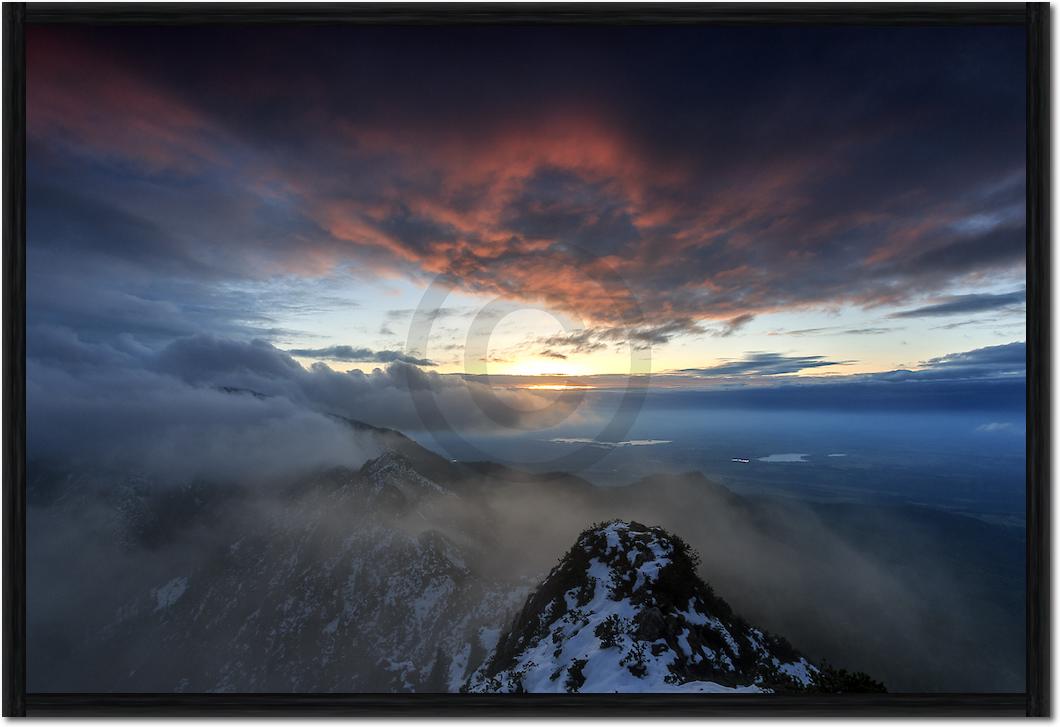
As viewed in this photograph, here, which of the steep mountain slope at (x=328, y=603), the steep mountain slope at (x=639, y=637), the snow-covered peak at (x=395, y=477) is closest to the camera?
the steep mountain slope at (x=639, y=637)

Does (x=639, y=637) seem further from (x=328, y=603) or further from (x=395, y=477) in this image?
(x=395, y=477)

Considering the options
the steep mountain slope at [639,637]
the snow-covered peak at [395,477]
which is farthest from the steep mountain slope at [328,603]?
the steep mountain slope at [639,637]

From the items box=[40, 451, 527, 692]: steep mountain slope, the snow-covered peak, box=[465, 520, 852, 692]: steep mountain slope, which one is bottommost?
box=[40, 451, 527, 692]: steep mountain slope

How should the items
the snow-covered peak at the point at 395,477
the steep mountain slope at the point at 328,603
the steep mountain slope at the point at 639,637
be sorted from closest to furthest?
the steep mountain slope at the point at 639,637 → the steep mountain slope at the point at 328,603 → the snow-covered peak at the point at 395,477

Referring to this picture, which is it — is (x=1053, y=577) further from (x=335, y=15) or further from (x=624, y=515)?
(x=335, y=15)

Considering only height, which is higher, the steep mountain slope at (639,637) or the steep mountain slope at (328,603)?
the steep mountain slope at (639,637)

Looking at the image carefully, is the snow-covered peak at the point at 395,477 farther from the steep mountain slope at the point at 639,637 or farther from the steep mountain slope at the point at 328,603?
the steep mountain slope at the point at 639,637

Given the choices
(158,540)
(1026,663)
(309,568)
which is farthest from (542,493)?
(158,540)

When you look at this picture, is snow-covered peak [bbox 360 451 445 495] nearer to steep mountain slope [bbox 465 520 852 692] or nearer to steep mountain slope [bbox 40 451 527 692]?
steep mountain slope [bbox 40 451 527 692]

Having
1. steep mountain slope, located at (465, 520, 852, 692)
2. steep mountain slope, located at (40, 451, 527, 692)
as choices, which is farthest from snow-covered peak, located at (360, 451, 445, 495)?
steep mountain slope, located at (465, 520, 852, 692)
